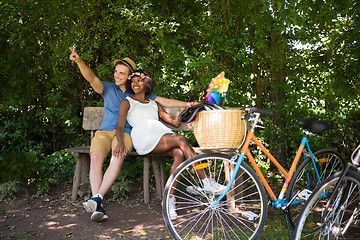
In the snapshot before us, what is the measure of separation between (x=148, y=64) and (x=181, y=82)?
75 cm

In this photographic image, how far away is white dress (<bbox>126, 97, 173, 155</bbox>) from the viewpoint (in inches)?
156

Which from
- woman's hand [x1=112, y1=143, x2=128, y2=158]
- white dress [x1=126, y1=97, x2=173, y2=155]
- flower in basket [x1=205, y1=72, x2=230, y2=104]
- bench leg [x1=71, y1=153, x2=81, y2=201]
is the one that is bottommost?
bench leg [x1=71, y1=153, x2=81, y2=201]

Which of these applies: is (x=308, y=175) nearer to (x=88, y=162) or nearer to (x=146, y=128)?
(x=146, y=128)

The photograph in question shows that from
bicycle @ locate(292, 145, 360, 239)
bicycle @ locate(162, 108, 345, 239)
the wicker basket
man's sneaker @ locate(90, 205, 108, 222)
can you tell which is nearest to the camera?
bicycle @ locate(292, 145, 360, 239)

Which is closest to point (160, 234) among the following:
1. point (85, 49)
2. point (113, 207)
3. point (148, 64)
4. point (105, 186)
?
point (105, 186)

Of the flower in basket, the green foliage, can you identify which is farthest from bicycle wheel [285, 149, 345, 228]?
the green foliage

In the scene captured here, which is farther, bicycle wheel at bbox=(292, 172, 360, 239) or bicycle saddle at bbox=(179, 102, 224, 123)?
bicycle saddle at bbox=(179, 102, 224, 123)

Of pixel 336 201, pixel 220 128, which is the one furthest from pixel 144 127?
pixel 336 201

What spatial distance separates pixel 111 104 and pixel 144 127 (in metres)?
0.66

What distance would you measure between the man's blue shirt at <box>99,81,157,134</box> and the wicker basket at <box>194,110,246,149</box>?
65.8 inches

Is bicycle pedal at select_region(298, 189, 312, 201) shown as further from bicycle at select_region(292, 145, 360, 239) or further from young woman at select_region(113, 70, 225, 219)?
young woman at select_region(113, 70, 225, 219)

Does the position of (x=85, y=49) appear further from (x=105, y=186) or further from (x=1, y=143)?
(x=105, y=186)

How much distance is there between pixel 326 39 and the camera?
16.3 ft

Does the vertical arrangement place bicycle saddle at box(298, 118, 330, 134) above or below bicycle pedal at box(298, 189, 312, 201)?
above
